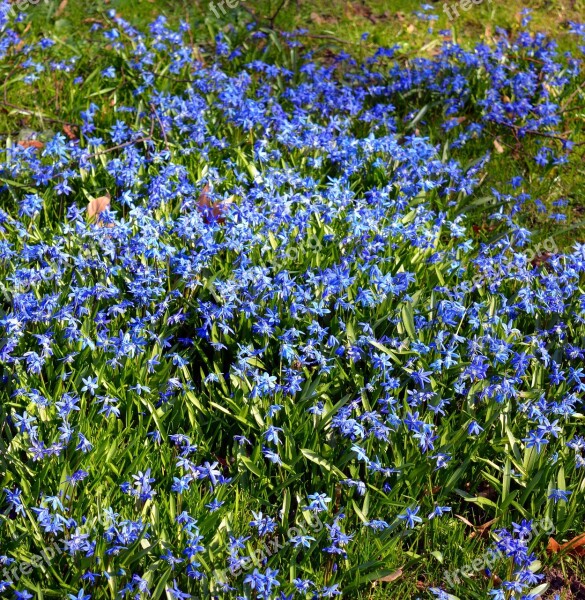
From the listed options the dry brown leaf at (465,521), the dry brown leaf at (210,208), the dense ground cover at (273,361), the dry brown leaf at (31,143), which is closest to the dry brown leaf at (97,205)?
the dense ground cover at (273,361)

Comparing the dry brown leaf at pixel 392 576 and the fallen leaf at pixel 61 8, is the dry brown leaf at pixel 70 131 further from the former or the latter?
the dry brown leaf at pixel 392 576

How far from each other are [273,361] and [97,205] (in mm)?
1444

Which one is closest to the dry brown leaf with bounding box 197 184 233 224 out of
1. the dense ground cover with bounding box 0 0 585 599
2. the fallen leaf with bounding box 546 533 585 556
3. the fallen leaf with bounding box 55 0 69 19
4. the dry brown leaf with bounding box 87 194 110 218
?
the dense ground cover with bounding box 0 0 585 599

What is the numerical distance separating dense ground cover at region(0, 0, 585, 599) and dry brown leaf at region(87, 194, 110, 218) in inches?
0.5

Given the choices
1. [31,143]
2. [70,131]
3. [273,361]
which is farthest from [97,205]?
[273,361]

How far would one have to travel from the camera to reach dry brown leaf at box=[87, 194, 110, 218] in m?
4.37

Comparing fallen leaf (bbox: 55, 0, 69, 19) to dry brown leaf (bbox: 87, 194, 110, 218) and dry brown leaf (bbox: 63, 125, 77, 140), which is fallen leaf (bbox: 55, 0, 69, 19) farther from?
dry brown leaf (bbox: 87, 194, 110, 218)

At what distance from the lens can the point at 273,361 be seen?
3701 mm

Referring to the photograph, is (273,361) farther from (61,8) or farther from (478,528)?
(61,8)

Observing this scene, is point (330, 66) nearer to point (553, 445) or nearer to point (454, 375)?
point (454, 375)

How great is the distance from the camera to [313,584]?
282cm

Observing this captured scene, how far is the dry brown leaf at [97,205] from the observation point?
4.37m

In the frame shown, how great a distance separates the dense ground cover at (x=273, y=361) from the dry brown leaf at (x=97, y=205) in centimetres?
1

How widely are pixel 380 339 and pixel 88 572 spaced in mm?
1608
